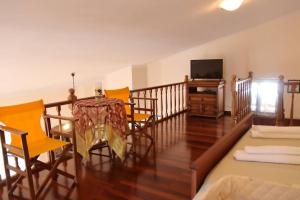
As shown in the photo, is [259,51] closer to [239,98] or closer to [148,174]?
[239,98]

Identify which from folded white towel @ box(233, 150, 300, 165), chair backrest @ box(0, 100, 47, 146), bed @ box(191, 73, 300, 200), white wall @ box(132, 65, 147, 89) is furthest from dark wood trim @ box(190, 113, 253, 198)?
white wall @ box(132, 65, 147, 89)

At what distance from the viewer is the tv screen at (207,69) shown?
18.3 feet

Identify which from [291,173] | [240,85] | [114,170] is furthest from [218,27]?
[291,173]

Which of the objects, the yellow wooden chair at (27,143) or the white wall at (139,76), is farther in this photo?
the white wall at (139,76)

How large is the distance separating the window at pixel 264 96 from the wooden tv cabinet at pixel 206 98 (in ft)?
2.30

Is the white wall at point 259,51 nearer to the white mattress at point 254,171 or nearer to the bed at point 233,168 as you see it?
the bed at point 233,168

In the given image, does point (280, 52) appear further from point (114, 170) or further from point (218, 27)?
point (114, 170)

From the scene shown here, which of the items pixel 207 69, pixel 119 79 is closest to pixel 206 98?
pixel 207 69

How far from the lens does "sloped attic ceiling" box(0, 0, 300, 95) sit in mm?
2629

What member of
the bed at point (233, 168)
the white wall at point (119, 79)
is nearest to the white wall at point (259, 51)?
the white wall at point (119, 79)

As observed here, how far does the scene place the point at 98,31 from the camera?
11.1ft

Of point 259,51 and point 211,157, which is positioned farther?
point 259,51

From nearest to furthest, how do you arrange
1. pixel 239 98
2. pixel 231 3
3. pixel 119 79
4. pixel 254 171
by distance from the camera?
pixel 254 171
pixel 231 3
pixel 239 98
pixel 119 79

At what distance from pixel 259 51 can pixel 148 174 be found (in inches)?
158
